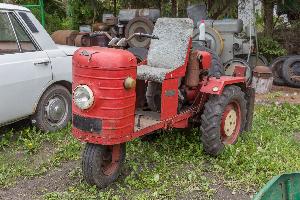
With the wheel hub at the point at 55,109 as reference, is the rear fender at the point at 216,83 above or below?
above

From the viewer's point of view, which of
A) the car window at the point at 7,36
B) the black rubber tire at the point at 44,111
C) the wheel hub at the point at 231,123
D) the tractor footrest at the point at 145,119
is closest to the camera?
the tractor footrest at the point at 145,119

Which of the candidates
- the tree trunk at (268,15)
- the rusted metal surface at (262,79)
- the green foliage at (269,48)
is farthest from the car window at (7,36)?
the tree trunk at (268,15)

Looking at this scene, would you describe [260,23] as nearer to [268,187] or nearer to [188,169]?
[188,169]

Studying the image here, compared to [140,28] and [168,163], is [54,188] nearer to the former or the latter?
[168,163]

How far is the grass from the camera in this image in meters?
4.61

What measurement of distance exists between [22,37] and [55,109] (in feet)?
3.80

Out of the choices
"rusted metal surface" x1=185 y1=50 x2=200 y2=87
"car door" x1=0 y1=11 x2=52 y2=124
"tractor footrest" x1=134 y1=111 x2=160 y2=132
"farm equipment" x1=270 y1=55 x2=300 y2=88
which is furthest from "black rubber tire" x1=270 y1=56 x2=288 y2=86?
"car door" x1=0 y1=11 x2=52 y2=124

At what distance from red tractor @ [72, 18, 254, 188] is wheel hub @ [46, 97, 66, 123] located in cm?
164

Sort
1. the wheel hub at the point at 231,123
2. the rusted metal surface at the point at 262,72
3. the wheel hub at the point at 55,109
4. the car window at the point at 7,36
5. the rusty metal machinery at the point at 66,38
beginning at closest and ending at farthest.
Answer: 1. the wheel hub at the point at 231,123
2. the car window at the point at 7,36
3. the wheel hub at the point at 55,109
4. the rusted metal surface at the point at 262,72
5. the rusty metal machinery at the point at 66,38

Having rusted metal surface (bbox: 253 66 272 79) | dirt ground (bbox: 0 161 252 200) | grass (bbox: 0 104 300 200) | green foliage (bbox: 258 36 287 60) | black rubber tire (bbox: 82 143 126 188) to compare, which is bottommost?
dirt ground (bbox: 0 161 252 200)

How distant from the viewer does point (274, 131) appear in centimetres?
643

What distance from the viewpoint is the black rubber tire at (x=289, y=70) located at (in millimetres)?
10195

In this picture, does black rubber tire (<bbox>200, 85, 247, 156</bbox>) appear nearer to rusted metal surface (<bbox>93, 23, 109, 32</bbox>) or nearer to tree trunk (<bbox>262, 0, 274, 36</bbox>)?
rusted metal surface (<bbox>93, 23, 109, 32</bbox>)

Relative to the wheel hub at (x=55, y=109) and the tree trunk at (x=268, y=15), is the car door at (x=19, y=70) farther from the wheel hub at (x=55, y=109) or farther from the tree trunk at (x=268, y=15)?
the tree trunk at (x=268, y=15)
